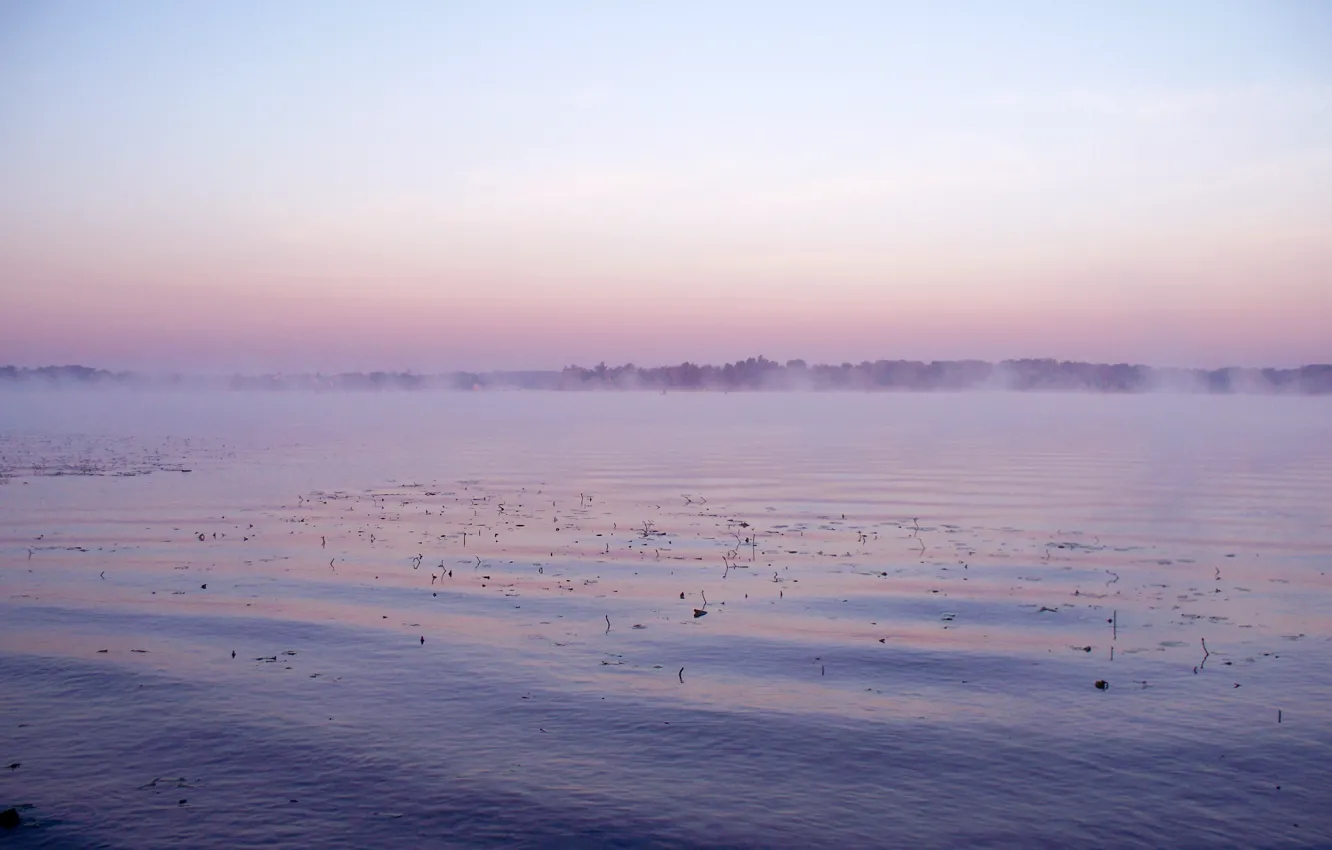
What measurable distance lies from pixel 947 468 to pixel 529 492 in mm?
24230

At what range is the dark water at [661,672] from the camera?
12250 millimetres

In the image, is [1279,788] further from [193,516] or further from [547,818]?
[193,516]

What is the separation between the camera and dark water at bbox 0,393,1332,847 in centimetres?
1225

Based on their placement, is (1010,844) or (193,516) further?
(193,516)

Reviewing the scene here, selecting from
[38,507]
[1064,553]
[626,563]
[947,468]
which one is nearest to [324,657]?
[626,563]

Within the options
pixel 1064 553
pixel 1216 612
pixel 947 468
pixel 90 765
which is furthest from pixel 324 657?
pixel 947 468

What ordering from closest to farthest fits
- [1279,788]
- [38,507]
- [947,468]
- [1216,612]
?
[1279,788]
[1216,612]
[38,507]
[947,468]

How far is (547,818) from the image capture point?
12039 millimetres

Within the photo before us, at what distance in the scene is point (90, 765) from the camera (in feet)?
43.9

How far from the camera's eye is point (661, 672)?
17688 millimetres

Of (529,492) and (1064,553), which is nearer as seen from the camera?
(1064,553)

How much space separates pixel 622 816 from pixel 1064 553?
21.0 m

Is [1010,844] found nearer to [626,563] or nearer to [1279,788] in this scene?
[1279,788]

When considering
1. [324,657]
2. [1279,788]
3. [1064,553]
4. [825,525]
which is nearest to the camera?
[1279,788]
